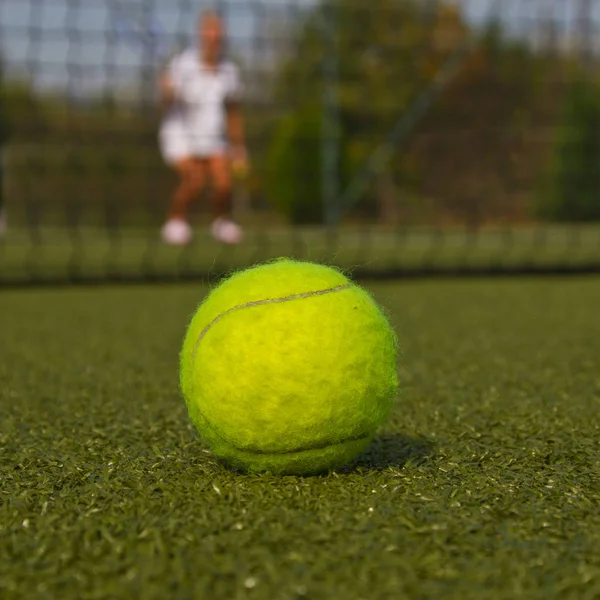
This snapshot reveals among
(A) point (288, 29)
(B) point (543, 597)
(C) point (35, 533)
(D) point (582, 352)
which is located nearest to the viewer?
(B) point (543, 597)

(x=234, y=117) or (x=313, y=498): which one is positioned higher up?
(x=234, y=117)

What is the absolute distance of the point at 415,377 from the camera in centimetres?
266

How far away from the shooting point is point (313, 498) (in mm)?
1462

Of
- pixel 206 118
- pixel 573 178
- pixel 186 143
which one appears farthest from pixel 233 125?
pixel 573 178

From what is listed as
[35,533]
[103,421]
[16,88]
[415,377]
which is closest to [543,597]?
[35,533]

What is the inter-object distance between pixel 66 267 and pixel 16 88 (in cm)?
250

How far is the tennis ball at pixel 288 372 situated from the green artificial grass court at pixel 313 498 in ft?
0.21

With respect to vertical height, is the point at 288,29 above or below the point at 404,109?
above

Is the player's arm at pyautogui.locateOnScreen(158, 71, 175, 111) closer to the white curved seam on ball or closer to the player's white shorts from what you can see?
the player's white shorts

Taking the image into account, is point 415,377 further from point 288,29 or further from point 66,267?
point 288,29

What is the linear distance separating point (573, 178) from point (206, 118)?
10.2ft

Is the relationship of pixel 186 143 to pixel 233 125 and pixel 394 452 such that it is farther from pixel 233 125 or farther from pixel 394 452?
pixel 394 452

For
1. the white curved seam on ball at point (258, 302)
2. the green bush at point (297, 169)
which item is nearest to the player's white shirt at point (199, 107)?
the green bush at point (297, 169)

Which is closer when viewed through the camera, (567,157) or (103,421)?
(103,421)
